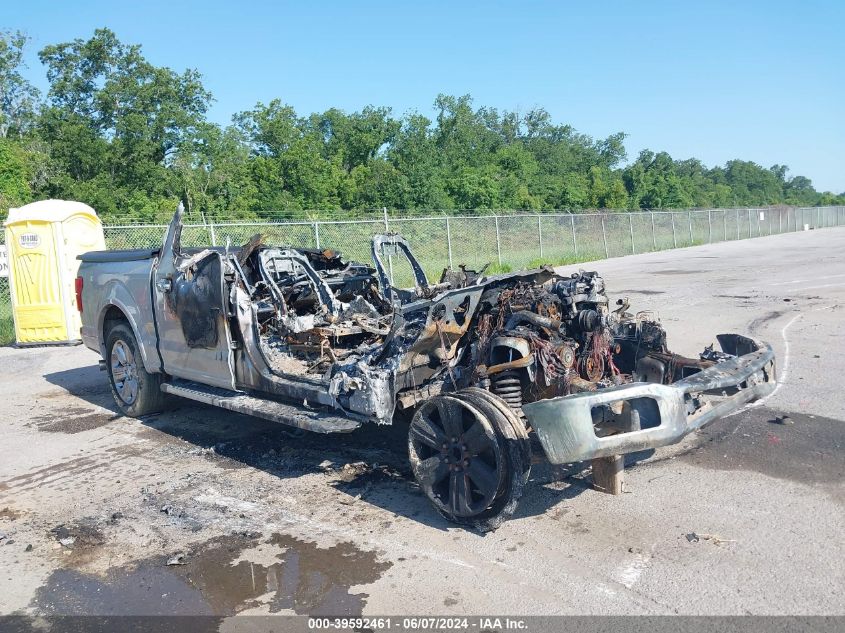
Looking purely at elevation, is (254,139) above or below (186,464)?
above

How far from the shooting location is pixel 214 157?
33062 mm

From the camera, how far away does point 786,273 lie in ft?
61.4

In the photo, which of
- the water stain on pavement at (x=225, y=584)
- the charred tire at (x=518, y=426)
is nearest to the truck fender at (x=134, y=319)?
the water stain on pavement at (x=225, y=584)

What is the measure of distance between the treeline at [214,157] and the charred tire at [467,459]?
1941cm

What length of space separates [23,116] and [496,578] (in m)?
42.3

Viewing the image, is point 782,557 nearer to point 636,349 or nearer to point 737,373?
point 737,373

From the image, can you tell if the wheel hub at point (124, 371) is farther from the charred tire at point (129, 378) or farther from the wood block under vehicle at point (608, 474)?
the wood block under vehicle at point (608, 474)

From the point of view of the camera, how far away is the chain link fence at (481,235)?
16.0 meters

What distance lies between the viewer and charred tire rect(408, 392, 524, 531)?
13.6 ft

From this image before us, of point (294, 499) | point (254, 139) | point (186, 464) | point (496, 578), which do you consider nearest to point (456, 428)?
point (496, 578)

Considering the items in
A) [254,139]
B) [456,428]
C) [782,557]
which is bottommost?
[782,557]

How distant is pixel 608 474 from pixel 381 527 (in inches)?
60.4

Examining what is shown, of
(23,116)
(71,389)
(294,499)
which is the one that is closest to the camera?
(294,499)

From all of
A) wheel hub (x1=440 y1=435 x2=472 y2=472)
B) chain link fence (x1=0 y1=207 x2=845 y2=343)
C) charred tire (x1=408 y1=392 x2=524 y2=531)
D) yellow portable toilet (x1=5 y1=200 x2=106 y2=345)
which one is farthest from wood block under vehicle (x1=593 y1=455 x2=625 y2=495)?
yellow portable toilet (x1=5 y1=200 x2=106 y2=345)
